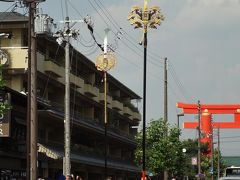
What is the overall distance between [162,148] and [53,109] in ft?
29.4

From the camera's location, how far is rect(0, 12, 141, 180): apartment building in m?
32.5

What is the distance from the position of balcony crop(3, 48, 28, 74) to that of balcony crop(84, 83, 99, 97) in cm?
1687

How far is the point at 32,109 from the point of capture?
22.9 m

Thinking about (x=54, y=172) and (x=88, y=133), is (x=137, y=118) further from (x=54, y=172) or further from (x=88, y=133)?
(x=54, y=172)

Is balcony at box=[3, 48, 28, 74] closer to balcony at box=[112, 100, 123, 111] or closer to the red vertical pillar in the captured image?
balcony at box=[112, 100, 123, 111]

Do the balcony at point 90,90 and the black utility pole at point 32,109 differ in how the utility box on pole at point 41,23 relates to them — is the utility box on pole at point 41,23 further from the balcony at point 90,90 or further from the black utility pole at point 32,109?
the balcony at point 90,90

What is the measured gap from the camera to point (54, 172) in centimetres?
4566

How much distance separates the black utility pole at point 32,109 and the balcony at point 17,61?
52.4 feet

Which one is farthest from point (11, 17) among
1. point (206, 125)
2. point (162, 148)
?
point (206, 125)

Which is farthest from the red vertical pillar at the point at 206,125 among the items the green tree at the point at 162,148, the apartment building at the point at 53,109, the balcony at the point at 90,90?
the green tree at the point at 162,148

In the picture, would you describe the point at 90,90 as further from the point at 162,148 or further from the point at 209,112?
the point at 209,112

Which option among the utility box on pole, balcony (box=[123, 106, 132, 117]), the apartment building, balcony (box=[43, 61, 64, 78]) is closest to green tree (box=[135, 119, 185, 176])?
the apartment building

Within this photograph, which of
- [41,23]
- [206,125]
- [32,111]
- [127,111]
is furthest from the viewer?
[206,125]

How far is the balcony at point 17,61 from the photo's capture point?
130 feet
